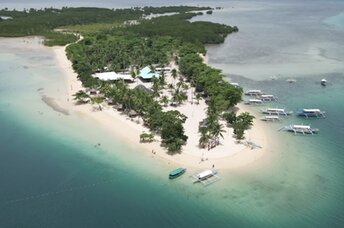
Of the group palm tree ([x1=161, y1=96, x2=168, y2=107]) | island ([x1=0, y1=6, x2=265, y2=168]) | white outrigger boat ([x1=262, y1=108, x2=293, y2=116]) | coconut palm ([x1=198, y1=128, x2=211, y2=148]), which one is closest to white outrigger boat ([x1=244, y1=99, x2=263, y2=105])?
island ([x1=0, y1=6, x2=265, y2=168])

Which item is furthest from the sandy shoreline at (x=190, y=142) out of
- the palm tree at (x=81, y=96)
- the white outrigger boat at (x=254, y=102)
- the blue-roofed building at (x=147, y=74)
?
the blue-roofed building at (x=147, y=74)

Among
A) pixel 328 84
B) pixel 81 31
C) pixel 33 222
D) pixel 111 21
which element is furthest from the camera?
pixel 111 21

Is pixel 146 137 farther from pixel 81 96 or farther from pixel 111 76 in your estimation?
pixel 111 76

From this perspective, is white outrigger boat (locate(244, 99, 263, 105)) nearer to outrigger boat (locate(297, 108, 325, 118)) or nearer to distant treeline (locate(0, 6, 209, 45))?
outrigger boat (locate(297, 108, 325, 118))

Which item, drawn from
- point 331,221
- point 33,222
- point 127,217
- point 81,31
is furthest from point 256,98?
point 81,31

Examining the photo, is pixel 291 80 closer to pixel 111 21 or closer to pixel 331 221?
pixel 331 221

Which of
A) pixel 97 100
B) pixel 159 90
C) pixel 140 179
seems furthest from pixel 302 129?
pixel 97 100
